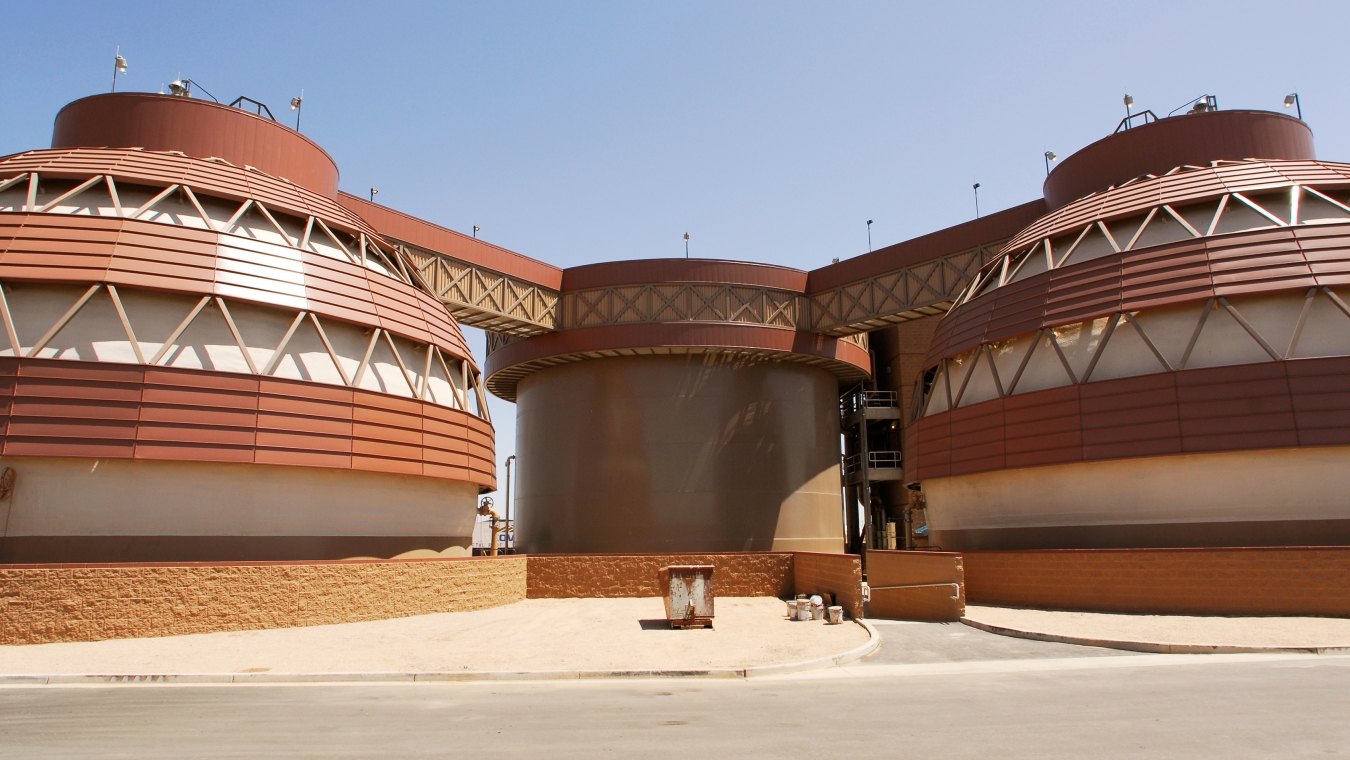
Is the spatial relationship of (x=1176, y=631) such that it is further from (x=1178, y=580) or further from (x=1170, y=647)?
(x=1178, y=580)

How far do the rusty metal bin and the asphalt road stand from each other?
17.9ft

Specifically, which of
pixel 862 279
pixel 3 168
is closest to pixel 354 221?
pixel 3 168

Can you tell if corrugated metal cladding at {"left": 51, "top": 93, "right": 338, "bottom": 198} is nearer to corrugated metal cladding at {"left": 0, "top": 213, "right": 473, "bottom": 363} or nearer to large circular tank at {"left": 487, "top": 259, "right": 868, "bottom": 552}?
corrugated metal cladding at {"left": 0, "top": 213, "right": 473, "bottom": 363}

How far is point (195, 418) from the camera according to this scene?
17125mm

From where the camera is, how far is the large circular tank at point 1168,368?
60.5 ft

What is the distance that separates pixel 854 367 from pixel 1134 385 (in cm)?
1607

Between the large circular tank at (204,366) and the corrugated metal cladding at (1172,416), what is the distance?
14.7 metres

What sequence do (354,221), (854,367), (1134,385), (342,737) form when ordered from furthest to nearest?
(854,367), (354,221), (1134,385), (342,737)

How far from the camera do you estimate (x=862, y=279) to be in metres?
32.3

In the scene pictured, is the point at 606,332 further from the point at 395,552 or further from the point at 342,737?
the point at 342,737

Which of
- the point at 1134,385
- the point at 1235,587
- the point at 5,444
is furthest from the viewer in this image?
the point at 1134,385

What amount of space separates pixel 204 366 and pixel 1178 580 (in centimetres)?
2138

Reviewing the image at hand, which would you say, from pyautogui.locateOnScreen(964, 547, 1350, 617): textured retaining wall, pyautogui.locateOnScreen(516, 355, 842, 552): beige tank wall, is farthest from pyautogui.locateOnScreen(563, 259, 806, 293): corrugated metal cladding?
pyautogui.locateOnScreen(964, 547, 1350, 617): textured retaining wall

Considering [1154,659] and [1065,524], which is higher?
[1065,524]
